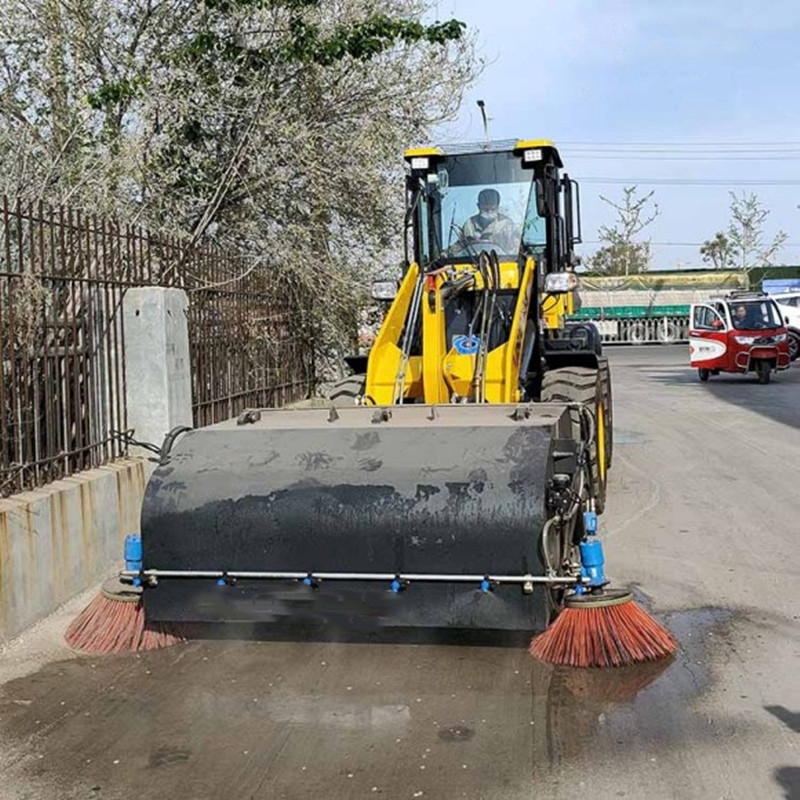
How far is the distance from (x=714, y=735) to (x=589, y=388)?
4.18 meters

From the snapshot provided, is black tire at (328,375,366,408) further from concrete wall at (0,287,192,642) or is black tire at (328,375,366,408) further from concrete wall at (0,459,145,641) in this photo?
concrete wall at (0,459,145,641)

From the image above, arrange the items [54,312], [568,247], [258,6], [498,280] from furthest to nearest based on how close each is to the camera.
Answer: [258,6], [568,247], [498,280], [54,312]

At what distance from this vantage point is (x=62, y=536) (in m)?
6.66

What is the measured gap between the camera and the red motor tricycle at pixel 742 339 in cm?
2322

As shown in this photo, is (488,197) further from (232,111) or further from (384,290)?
(232,111)

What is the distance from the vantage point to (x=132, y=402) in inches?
324

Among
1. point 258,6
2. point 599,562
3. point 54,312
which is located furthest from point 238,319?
point 599,562

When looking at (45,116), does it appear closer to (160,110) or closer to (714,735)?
(160,110)

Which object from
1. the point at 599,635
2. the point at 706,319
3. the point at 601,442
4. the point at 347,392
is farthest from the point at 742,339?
the point at 599,635

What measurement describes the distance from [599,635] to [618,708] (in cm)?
48

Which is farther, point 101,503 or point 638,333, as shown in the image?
A: point 638,333

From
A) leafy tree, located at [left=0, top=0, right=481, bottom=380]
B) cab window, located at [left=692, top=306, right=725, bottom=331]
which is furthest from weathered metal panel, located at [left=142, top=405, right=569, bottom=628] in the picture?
cab window, located at [left=692, top=306, right=725, bottom=331]

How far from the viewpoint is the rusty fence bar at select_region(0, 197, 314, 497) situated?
6.59 metres

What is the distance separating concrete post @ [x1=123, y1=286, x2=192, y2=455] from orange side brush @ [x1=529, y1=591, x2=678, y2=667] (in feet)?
13.5
